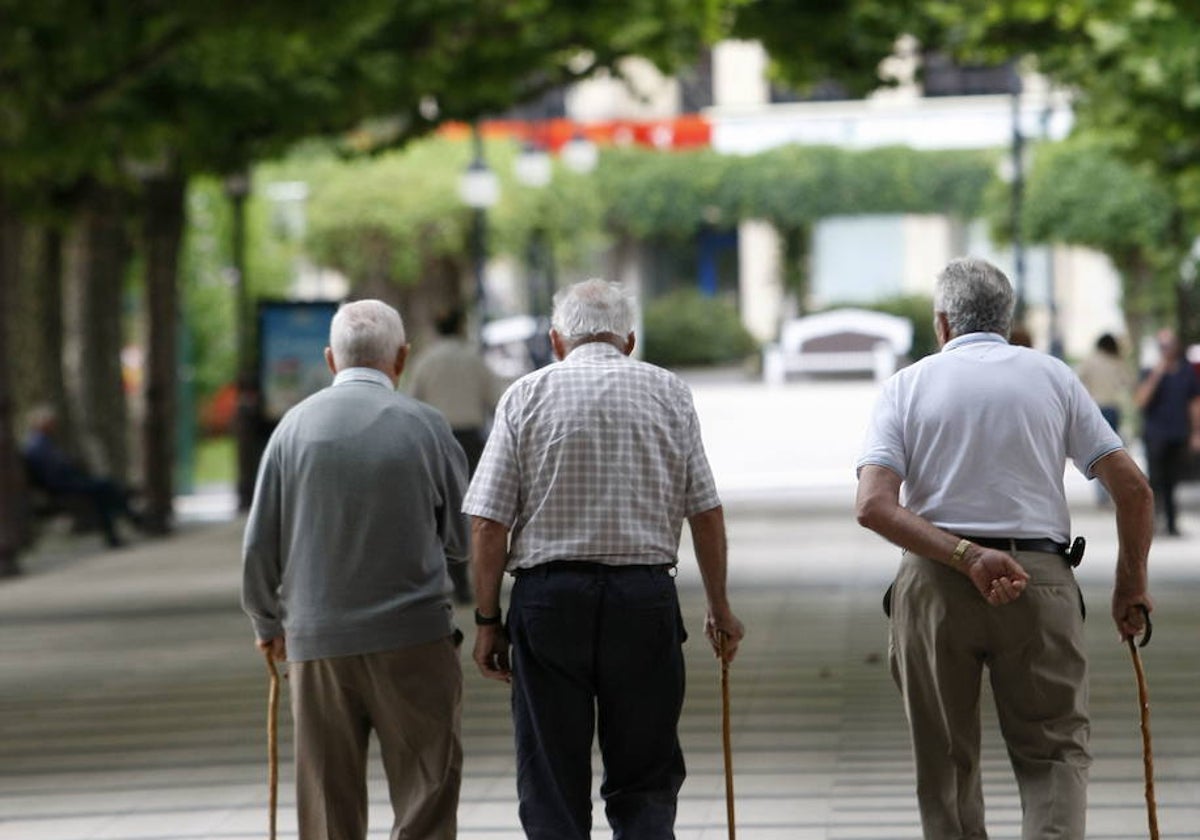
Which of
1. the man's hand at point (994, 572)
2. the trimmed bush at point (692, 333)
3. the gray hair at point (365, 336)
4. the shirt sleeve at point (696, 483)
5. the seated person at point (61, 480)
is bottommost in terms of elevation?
the trimmed bush at point (692, 333)

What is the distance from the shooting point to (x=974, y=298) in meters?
6.63

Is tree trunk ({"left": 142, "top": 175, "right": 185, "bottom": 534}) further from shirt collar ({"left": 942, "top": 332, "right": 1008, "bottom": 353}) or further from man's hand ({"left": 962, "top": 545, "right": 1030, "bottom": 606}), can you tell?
man's hand ({"left": 962, "top": 545, "right": 1030, "bottom": 606})

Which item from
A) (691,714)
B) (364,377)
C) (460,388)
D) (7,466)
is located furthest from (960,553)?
(7,466)

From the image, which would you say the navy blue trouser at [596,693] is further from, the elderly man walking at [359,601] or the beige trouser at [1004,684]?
the beige trouser at [1004,684]

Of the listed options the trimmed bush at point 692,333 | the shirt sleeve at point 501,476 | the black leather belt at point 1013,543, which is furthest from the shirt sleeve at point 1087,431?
the trimmed bush at point 692,333

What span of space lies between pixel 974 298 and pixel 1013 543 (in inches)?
24.4

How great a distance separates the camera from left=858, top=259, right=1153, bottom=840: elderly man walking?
648 cm

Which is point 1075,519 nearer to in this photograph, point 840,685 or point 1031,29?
point 1031,29

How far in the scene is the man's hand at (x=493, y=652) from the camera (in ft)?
22.3

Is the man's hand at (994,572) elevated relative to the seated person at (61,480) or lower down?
elevated

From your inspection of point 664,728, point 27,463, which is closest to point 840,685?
point 664,728

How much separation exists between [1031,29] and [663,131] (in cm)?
4579

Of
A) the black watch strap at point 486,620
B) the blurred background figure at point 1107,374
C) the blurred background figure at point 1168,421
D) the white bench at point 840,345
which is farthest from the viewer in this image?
the white bench at point 840,345

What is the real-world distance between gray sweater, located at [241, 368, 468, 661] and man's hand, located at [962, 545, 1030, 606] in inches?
56.2
